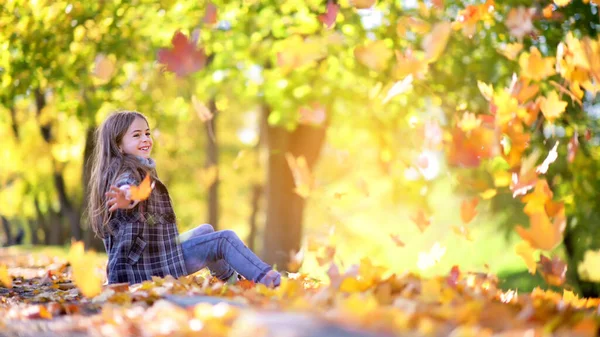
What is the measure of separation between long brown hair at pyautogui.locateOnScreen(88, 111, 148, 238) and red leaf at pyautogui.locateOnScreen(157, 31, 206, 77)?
0.39m

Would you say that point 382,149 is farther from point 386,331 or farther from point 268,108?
point 386,331

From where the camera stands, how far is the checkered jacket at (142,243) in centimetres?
423

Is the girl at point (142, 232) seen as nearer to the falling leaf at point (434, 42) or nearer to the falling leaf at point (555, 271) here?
the falling leaf at point (555, 271)

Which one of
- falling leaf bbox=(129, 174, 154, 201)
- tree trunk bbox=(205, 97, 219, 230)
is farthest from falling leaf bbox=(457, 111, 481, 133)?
tree trunk bbox=(205, 97, 219, 230)

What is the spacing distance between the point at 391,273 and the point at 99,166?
1.98 meters

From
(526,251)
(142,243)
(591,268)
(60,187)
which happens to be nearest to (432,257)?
(526,251)

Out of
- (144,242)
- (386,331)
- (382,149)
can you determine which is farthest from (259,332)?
(382,149)

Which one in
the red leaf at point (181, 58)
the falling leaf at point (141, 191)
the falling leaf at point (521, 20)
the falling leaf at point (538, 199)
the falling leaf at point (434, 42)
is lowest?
the falling leaf at point (538, 199)

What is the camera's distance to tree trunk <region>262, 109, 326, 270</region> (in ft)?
35.0

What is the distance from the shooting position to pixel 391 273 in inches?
142

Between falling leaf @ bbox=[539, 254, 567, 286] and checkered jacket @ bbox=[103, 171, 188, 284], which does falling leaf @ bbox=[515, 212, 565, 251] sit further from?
checkered jacket @ bbox=[103, 171, 188, 284]

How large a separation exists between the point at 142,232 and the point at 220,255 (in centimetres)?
48

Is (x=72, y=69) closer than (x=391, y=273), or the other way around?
(x=391, y=273)

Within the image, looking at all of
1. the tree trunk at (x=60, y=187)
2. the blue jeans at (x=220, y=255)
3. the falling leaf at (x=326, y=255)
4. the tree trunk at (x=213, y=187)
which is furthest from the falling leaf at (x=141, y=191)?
the tree trunk at (x=60, y=187)
